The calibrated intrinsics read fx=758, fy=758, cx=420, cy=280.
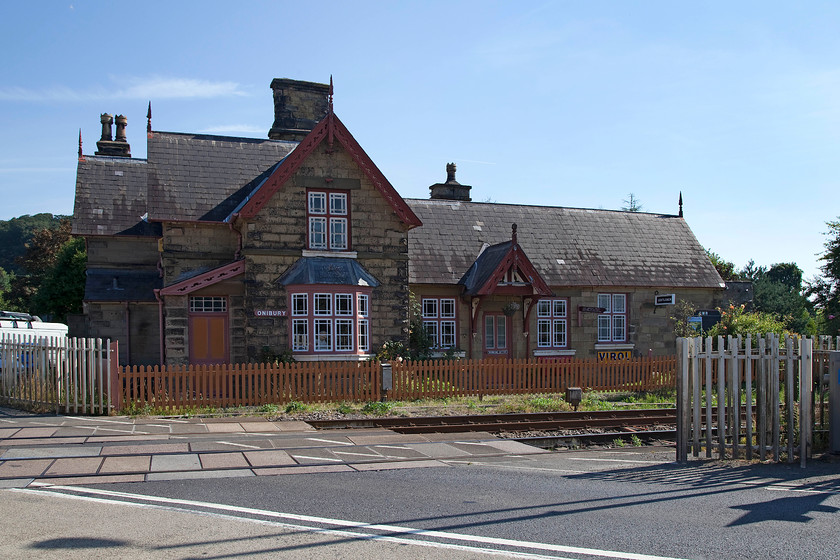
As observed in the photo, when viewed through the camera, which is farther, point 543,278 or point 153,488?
point 543,278

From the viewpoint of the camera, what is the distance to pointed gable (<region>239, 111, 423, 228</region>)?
67.3 ft

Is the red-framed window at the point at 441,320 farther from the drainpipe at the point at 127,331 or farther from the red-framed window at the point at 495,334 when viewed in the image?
the drainpipe at the point at 127,331

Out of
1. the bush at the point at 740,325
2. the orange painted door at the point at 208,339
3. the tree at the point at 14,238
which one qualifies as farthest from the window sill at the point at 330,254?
the tree at the point at 14,238

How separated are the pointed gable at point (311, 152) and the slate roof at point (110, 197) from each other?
23.9 ft

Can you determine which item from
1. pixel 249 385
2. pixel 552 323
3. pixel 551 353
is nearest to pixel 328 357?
pixel 249 385

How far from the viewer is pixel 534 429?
49.6 ft

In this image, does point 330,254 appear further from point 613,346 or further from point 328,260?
point 613,346

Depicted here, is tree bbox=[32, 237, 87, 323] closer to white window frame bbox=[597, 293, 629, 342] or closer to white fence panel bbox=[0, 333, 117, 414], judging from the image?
white fence panel bbox=[0, 333, 117, 414]

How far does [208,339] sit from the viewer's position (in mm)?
21250

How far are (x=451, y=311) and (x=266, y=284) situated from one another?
7034 mm

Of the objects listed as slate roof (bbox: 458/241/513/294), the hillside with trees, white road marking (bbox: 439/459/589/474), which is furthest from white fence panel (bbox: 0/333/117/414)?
the hillside with trees

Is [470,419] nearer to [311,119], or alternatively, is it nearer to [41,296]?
[311,119]

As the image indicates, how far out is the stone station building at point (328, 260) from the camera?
20828mm

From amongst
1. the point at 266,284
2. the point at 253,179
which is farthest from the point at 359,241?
the point at 253,179
